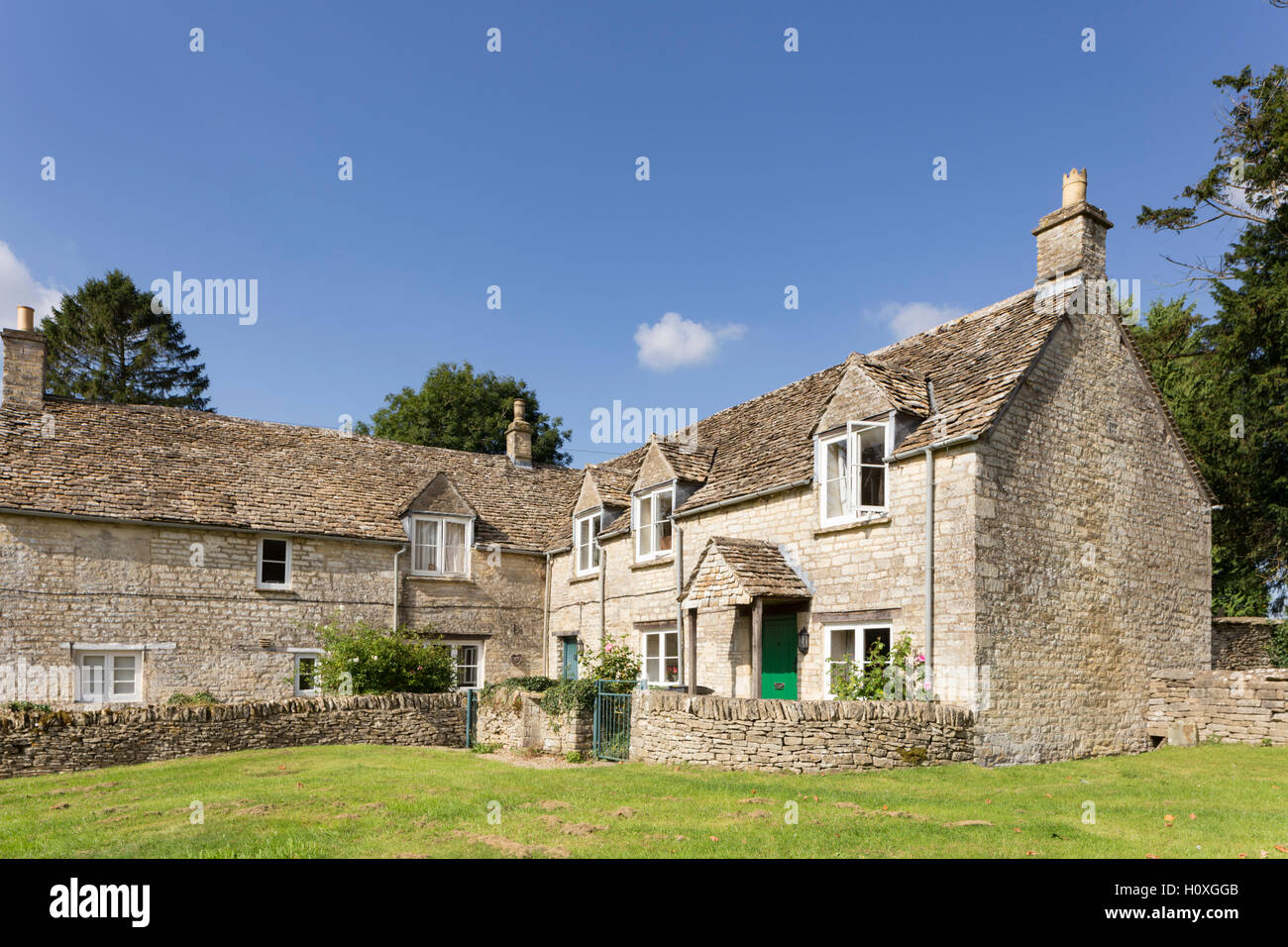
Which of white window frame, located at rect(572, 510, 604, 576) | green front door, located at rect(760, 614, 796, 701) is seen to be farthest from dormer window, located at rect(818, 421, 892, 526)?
white window frame, located at rect(572, 510, 604, 576)

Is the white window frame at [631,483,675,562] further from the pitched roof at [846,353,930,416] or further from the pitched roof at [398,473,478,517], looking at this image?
the pitched roof at [846,353,930,416]

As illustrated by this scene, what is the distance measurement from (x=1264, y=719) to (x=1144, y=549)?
3591 millimetres

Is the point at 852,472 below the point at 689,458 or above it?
below

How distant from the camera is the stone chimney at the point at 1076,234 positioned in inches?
680

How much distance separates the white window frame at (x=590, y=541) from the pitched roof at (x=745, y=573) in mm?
7406

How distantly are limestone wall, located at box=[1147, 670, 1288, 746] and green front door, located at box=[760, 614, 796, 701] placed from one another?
6.92 metres

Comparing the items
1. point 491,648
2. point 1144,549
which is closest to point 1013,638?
point 1144,549

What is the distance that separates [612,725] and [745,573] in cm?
385

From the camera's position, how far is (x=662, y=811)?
10273mm

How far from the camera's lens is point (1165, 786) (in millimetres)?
12562

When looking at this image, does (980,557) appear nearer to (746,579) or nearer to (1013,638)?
(1013,638)

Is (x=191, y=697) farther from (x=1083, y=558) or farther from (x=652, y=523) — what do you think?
(x=1083, y=558)

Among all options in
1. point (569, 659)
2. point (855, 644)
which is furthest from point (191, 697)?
point (855, 644)

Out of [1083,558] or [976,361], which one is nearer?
[1083,558]
